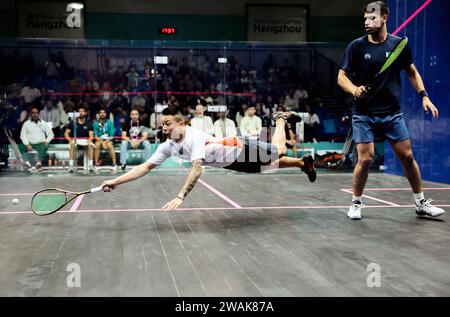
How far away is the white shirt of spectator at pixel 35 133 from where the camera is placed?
312 inches

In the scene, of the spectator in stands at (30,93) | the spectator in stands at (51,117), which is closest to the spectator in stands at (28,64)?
the spectator in stands at (30,93)

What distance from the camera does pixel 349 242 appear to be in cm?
287

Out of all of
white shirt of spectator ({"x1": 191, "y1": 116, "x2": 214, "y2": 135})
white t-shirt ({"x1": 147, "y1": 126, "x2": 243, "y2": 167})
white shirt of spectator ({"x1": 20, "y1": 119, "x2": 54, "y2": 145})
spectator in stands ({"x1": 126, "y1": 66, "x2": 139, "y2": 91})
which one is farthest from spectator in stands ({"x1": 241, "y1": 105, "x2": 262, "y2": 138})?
white t-shirt ({"x1": 147, "y1": 126, "x2": 243, "y2": 167})

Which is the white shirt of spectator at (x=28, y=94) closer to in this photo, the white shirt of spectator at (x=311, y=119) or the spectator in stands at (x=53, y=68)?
the spectator in stands at (x=53, y=68)

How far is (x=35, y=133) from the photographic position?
7977 mm

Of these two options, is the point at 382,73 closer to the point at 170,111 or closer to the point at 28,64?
the point at 170,111

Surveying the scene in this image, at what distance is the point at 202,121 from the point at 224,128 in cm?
37

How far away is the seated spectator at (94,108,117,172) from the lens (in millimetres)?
8047

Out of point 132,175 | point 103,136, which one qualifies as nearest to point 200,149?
point 132,175

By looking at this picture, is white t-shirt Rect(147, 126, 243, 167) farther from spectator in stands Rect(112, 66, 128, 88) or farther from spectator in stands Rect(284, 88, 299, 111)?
spectator in stands Rect(112, 66, 128, 88)

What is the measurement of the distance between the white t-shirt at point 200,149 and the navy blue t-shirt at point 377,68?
0.96 metres

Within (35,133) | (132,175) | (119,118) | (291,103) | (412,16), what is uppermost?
(412,16)
